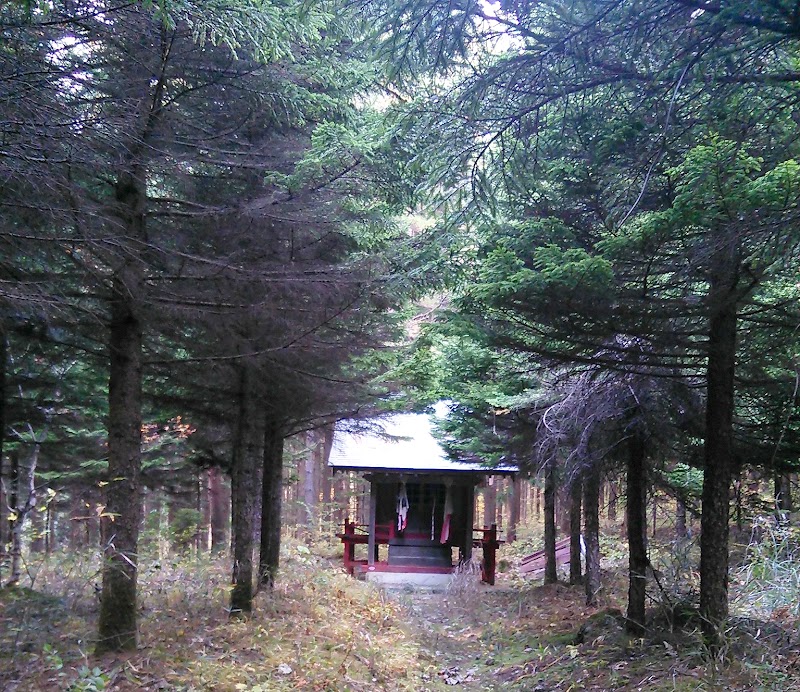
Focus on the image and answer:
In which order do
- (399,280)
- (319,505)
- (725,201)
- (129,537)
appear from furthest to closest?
(319,505), (399,280), (129,537), (725,201)

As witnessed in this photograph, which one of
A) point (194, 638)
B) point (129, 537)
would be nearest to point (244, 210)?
point (129, 537)

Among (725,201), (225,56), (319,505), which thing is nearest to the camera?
(725,201)

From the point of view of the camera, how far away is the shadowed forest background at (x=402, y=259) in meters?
4.95

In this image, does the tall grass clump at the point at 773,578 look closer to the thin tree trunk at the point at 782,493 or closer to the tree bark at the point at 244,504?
the thin tree trunk at the point at 782,493

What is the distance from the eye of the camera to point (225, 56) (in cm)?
698

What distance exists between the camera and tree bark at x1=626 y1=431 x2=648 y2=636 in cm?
866

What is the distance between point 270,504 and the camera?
11.7 metres

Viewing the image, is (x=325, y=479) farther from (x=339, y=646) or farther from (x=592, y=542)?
(x=339, y=646)

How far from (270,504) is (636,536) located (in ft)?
21.4

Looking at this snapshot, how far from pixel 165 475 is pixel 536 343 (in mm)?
10736

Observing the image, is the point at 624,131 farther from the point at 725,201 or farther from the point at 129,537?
the point at 129,537

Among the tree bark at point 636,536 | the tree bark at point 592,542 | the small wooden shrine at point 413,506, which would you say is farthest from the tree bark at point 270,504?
the tree bark at point 636,536

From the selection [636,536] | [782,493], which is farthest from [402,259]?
[782,493]

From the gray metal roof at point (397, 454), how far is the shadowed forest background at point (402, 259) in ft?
22.8
